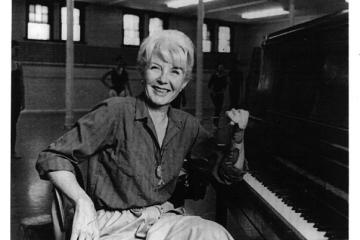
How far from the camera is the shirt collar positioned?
1499mm

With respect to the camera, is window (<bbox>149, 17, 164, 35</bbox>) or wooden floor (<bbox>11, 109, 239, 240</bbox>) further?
window (<bbox>149, 17, 164, 35</bbox>)

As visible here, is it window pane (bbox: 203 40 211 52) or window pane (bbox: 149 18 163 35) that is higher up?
window pane (bbox: 149 18 163 35)

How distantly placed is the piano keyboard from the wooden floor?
0.28 metres

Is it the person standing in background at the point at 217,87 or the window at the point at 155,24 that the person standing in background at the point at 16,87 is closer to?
the person standing in background at the point at 217,87

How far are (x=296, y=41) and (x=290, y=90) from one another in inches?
9.4

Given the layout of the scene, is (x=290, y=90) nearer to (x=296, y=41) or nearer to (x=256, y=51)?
(x=296, y=41)

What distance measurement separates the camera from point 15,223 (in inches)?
135

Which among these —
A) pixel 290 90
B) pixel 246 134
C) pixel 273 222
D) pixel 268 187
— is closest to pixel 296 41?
pixel 290 90

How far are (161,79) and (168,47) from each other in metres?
0.10

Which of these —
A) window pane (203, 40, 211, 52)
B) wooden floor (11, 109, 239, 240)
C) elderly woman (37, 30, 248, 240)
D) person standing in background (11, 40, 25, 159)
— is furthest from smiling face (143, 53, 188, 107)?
window pane (203, 40, 211, 52)

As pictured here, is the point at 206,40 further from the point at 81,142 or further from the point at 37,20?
the point at 81,142

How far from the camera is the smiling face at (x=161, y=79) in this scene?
147cm

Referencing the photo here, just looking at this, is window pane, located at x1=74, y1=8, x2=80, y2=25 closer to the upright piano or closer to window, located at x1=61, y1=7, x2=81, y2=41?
window, located at x1=61, y1=7, x2=81, y2=41
